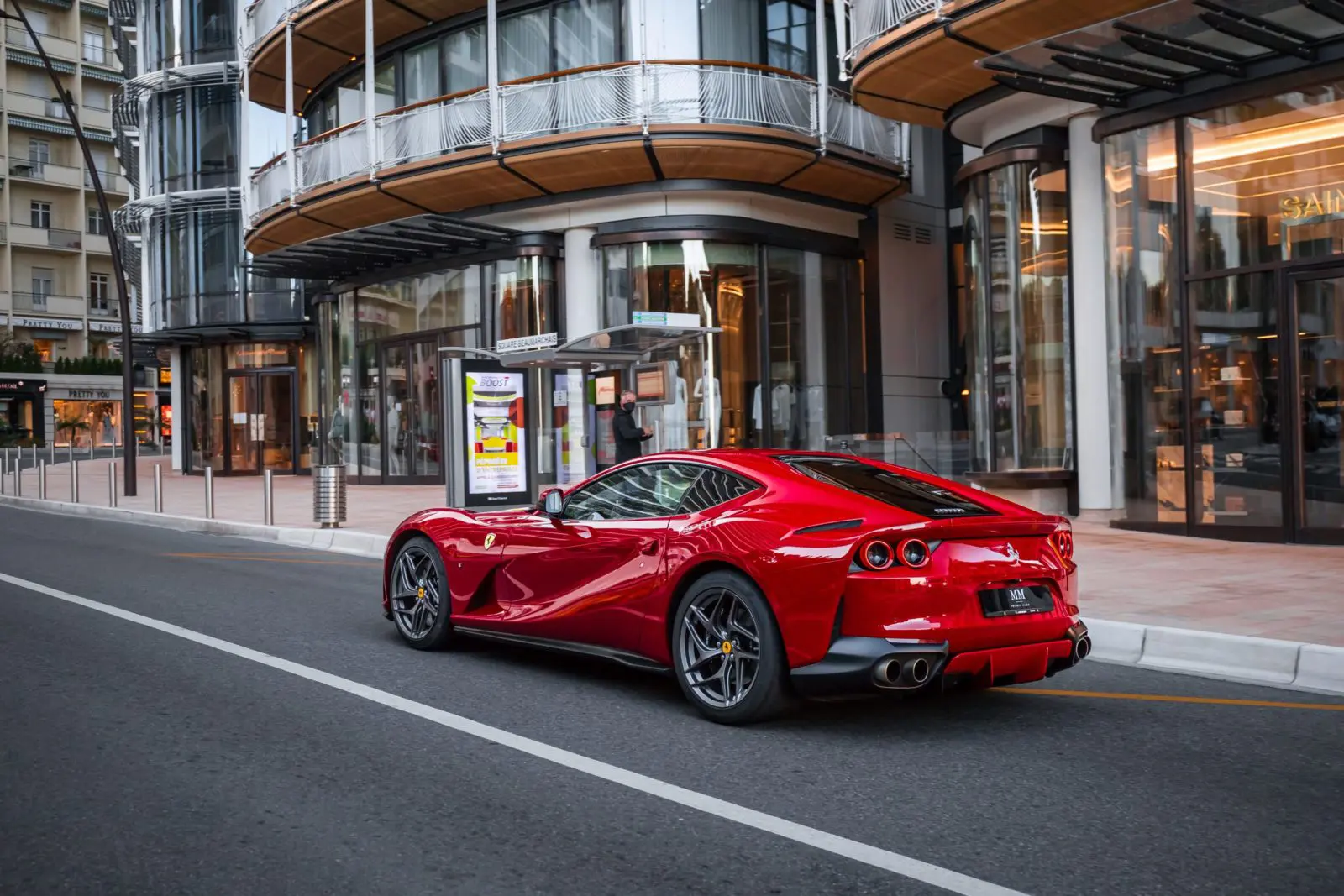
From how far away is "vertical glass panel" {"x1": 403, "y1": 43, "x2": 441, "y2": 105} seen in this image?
24656 mm

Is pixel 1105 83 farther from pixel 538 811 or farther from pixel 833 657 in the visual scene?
pixel 538 811

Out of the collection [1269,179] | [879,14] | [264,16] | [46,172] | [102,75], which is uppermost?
[102,75]

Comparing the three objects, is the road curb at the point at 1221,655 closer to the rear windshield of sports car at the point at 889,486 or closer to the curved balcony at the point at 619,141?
A: the rear windshield of sports car at the point at 889,486

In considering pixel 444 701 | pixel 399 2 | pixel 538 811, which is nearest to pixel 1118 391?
pixel 444 701

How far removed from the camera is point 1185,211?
44.4 feet

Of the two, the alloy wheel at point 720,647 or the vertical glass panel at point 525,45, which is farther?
the vertical glass panel at point 525,45

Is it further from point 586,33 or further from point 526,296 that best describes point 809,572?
point 586,33

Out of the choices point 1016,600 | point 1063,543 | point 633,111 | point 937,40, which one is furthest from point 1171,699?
point 633,111

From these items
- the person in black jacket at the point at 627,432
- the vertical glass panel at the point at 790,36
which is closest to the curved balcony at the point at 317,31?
the vertical glass panel at the point at 790,36

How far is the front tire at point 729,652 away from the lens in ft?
17.6

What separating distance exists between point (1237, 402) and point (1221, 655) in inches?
257

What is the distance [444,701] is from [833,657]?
2.05 metres

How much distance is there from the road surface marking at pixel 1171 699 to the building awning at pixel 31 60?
70.2m

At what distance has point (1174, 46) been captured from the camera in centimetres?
1225
